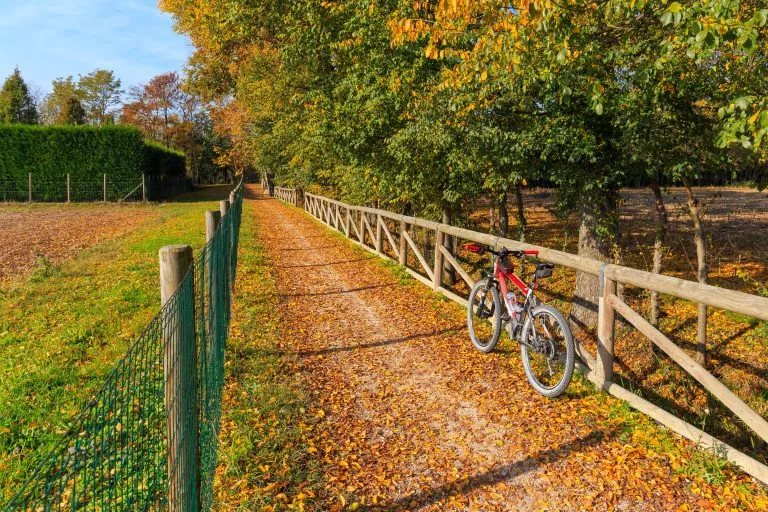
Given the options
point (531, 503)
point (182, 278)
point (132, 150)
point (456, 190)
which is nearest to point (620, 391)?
point (531, 503)

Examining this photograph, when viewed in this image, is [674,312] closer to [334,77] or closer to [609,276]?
[609,276]

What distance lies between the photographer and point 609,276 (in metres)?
4.92

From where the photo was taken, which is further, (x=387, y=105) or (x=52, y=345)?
(x=387, y=105)

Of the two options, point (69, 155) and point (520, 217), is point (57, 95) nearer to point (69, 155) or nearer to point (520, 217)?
point (69, 155)

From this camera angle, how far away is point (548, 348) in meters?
5.17

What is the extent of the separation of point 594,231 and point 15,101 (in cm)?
6457

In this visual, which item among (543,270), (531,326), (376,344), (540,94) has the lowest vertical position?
(376,344)

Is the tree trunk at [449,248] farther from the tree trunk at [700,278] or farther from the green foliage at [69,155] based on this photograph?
the green foliage at [69,155]

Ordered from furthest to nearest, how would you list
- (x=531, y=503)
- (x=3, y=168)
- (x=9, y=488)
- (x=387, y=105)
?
(x=3, y=168), (x=387, y=105), (x=9, y=488), (x=531, y=503)

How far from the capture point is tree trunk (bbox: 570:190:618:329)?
28.0ft

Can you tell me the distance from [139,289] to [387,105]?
5.61m

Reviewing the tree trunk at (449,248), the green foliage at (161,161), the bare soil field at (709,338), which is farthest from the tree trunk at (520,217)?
the green foliage at (161,161)

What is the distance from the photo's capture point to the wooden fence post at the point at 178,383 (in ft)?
9.14

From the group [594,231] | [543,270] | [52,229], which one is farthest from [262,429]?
[52,229]
